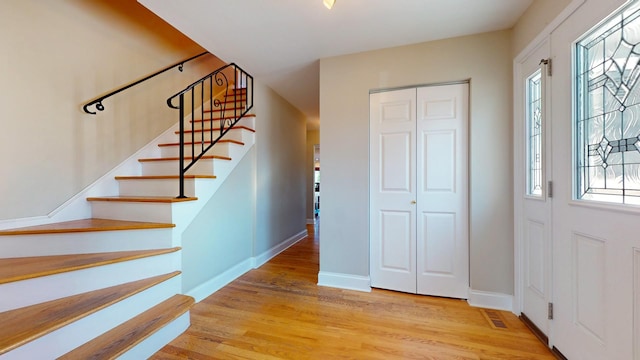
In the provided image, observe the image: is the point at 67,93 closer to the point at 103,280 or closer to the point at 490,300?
the point at 103,280

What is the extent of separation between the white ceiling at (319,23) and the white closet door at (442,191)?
19.7 inches

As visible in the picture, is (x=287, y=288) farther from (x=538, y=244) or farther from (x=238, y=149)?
(x=538, y=244)

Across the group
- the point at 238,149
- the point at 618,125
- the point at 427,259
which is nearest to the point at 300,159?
the point at 238,149

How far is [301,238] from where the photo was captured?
4367 millimetres

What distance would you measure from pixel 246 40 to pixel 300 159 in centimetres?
242

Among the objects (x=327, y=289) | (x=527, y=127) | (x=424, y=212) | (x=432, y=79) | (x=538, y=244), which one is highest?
(x=432, y=79)

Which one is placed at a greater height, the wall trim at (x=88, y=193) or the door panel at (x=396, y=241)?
the wall trim at (x=88, y=193)

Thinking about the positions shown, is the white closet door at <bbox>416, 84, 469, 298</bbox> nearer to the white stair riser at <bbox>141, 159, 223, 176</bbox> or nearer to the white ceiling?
the white ceiling

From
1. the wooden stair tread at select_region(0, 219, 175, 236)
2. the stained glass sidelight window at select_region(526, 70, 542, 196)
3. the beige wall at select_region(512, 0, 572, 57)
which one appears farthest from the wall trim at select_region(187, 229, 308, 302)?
the beige wall at select_region(512, 0, 572, 57)

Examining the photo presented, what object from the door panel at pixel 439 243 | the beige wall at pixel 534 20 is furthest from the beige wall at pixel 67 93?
the beige wall at pixel 534 20

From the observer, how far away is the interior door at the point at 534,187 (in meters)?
1.57

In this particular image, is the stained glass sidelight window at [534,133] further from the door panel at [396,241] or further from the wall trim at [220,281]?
the wall trim at [220,281]

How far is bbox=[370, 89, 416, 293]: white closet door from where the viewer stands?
2234 mm

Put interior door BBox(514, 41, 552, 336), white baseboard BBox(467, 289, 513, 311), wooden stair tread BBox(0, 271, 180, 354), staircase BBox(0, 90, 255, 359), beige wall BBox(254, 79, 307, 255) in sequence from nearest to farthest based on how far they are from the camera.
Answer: wooden stair tread BBox(0, 271, 180, 354), staircase BBox(0, 90, 255, 359), interior door BBox(514, 41, 552, 336), white baseboard BBox(467, 289, 513, 311), beige wall BBox(254, 79, 307, 255)
